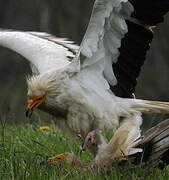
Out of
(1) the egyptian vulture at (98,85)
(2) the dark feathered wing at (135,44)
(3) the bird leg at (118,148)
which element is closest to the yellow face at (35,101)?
(1) the egyptian vulture at (98,85)

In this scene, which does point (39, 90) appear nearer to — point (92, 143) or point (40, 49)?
point (92, 143)

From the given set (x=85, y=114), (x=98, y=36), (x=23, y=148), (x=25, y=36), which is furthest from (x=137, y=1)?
(x=25, y=36)

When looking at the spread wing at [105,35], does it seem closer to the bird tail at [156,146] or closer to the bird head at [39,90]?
the bird head at [39,90]

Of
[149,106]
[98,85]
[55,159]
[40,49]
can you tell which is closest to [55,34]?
[40,49]

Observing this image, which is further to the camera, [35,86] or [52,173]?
[35,86]

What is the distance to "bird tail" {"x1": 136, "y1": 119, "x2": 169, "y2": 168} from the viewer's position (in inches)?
289

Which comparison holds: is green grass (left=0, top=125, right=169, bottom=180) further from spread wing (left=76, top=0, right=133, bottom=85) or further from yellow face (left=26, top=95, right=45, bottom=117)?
spread wing (left=76, top=0, right=133, bottom=85)

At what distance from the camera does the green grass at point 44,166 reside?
7.05 m

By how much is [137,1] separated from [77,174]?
178 centimetres

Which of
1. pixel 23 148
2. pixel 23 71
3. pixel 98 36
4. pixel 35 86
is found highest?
pixel 98 36

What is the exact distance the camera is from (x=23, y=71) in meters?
23.0

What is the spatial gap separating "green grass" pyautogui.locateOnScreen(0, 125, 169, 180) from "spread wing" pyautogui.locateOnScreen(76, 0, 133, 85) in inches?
29.4

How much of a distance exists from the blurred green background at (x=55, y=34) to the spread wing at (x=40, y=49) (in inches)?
261

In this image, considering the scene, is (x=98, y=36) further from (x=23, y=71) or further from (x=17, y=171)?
(x=23, y=71)
